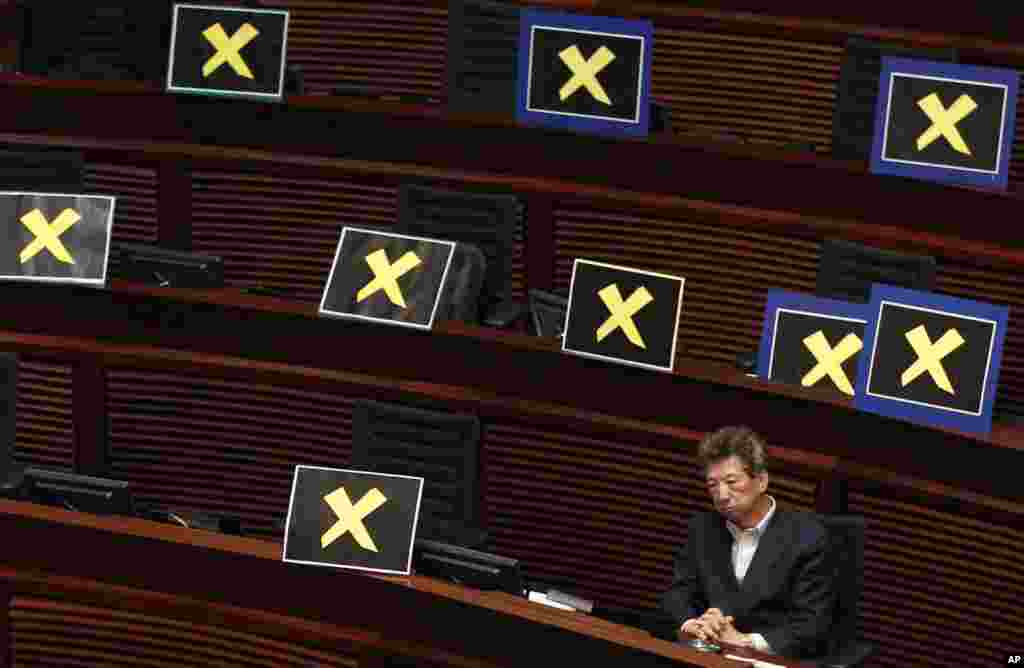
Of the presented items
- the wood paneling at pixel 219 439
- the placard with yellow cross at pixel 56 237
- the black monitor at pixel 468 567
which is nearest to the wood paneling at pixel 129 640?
the black monitor at pixel 468 567

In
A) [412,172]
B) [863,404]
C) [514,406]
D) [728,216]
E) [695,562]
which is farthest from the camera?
[412,172]

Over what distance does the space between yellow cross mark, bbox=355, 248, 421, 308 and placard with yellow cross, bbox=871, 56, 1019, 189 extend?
0.95m

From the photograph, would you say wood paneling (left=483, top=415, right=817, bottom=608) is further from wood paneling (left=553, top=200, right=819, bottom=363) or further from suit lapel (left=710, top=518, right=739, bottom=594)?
suit lapel (left=710, top=518, right=739, bottom=594)

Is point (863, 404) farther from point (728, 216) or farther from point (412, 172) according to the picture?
point (412, 172)

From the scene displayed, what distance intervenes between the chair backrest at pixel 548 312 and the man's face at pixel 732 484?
83cm

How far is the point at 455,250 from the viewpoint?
3666 mm

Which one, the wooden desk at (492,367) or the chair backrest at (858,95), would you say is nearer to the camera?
the wooden desk at (492,367)

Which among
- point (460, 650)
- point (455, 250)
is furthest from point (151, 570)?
point (455, 250)

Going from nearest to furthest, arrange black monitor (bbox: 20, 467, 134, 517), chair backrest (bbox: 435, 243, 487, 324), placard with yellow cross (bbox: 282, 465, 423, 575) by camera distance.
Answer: placard with yellow cross (bbox: 282, 465, 423, 575)
black monitor (bbox: 20, 467, 134, 517)
chair backrest (bbox: 435, 243, 487, 324)

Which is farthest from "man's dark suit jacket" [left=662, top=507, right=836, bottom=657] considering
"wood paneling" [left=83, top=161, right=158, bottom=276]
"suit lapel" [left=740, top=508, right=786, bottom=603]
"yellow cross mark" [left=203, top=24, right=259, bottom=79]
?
"wood paneling" [left=83, top=161, right=158, bottom=276]

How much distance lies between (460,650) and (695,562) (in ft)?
1.37

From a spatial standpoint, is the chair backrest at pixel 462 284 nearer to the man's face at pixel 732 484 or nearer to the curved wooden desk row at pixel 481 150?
the curved wooden desk row at pixel 481 150

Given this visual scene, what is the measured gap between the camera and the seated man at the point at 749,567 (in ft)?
9.12

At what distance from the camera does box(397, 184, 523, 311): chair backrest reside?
3.93 meters
